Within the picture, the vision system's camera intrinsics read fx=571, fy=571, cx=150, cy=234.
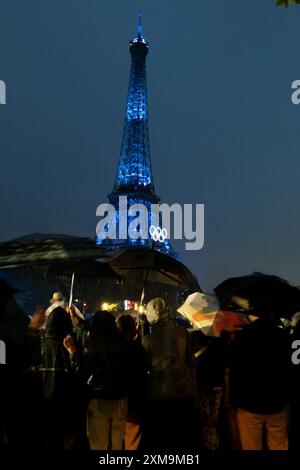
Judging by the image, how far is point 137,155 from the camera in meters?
86.1

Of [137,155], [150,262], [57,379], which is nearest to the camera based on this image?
[57,379]

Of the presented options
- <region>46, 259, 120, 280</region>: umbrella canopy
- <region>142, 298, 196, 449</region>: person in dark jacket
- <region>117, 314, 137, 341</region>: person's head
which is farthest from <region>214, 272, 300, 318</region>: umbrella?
<region>46, 259, 120, 280</region>: umbrella canopy

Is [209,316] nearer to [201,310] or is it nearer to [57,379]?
[201,310]

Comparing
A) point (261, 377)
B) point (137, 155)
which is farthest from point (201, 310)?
point (137, 155)

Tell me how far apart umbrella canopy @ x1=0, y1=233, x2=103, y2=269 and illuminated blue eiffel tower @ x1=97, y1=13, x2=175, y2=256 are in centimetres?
7119

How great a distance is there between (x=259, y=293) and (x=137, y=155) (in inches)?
3189

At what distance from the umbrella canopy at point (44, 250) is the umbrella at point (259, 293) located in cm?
201

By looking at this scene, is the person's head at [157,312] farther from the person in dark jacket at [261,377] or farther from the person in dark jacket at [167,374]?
the person in dark jacket at [261,377]

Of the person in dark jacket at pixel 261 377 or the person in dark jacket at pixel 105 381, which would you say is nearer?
the person in dark jacket at pixel 261 377

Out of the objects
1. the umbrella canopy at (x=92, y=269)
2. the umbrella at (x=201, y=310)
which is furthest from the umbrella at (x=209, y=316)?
the umbrella canopy at (x=92, y=269)

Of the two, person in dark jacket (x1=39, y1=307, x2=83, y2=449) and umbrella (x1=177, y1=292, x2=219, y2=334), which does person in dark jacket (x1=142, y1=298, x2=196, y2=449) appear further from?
umbrella (x1=177, y1=292, x2=219, y2=334)

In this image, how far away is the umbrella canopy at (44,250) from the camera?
7594mm
